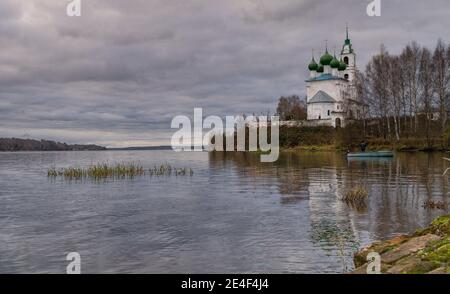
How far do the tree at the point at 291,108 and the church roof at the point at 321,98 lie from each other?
7696 millimetres

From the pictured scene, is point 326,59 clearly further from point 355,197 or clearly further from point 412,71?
point 355,197

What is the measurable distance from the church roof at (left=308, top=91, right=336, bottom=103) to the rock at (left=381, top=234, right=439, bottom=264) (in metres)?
A: 90.7

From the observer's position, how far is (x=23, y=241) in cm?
1466

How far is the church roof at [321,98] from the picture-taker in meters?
→ 98.4

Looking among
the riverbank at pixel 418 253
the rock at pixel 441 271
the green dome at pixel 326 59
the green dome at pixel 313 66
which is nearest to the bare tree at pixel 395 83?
the green dome at pixel 326 59

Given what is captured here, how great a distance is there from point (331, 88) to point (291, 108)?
20.3 m

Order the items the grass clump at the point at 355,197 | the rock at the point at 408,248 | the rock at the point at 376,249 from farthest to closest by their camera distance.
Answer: the grass clump at the point at 355,197, the rock at the point at 376,249, the rock at the point at 408,248

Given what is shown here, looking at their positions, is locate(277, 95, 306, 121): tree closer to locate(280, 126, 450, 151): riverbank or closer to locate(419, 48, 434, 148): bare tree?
locate(280, 126, 450, 151): riverbank

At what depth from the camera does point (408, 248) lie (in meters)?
9.59

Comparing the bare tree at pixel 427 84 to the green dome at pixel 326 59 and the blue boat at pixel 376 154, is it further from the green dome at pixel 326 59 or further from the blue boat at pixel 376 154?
the green dome at pixel 326 59

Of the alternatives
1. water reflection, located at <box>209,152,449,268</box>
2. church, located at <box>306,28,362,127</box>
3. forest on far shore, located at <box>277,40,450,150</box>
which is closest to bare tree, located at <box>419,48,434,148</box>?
forest on far shore, located at <box>277,40,450,150</box>

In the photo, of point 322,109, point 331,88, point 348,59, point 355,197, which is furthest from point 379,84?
point 355,197
